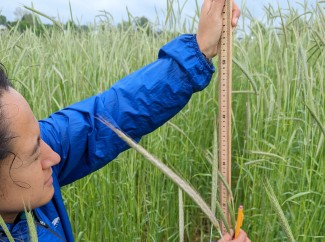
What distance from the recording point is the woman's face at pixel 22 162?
857 mm

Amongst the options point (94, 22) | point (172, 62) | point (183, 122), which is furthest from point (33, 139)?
point (94, 22)

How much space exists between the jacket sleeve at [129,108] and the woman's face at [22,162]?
0.66 feet

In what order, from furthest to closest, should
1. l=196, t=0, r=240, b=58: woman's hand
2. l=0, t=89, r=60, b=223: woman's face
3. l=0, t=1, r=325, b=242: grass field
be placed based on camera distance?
1. l=0, t=1, r=325, b=242: grass field
2. l=196, t=0, r=240, b=58: woman's hand
3. l=0, t=89, r=60, b=223: woman's face

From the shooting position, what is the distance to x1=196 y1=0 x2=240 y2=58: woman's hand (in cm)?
99

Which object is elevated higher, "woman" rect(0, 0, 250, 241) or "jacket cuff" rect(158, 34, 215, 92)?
"jacket cuff" rect(158, 34, 215, 92)

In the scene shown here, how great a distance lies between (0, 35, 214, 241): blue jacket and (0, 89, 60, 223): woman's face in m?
0.15

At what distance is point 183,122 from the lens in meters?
2.03

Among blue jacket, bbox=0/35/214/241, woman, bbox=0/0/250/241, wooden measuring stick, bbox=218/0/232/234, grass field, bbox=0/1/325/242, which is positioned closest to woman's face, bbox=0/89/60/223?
woman, bbox=0/0/250/241

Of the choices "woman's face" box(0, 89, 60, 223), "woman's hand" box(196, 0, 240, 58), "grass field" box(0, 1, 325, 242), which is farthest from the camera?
"grass field" box(0, 1, 325, 242)

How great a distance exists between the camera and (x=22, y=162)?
2.84ft

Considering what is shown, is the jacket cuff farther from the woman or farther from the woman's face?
the woman's face

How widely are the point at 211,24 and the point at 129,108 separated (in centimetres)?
24

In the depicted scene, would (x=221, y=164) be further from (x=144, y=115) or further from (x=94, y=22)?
(x=94, y=22)

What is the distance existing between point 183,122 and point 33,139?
120cm
